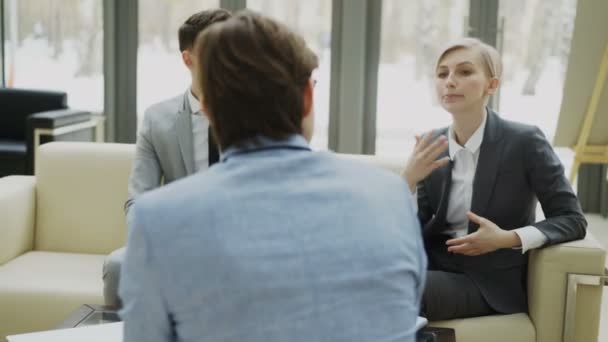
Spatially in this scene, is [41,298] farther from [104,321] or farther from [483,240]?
[483,240]

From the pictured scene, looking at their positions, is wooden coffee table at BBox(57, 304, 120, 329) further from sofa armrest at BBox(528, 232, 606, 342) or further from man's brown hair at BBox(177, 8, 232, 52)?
sofa armrest at BBox(528, 232, 606, 342)

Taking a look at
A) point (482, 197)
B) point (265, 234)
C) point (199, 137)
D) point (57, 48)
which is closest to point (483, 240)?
point (482, 197)

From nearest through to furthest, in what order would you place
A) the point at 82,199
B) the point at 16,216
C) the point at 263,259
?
the point at 263,259, the point at 16,216, the point at 82,199

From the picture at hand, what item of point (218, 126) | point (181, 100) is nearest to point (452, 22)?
point (181, 100)

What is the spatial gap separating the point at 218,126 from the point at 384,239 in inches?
11.1

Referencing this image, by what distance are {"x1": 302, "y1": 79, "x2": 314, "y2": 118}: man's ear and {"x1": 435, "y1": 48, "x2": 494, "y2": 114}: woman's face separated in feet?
5.65

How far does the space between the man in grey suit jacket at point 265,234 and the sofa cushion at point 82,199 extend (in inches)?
94.6

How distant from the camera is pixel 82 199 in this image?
3.58 m

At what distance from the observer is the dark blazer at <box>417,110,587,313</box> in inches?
114

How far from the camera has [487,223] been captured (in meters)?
2.79

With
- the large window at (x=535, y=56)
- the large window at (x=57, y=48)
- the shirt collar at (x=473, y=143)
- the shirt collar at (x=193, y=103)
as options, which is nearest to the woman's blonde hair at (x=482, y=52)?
the shirt collar at (x=473, y=143)

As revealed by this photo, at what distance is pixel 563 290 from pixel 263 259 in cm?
193

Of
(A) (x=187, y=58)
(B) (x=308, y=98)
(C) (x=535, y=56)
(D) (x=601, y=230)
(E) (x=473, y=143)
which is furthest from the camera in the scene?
(C) (x=535, y=56)

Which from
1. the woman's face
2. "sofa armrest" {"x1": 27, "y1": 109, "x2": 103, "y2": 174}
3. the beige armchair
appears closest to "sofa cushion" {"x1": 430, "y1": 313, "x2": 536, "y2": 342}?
the woman's face
